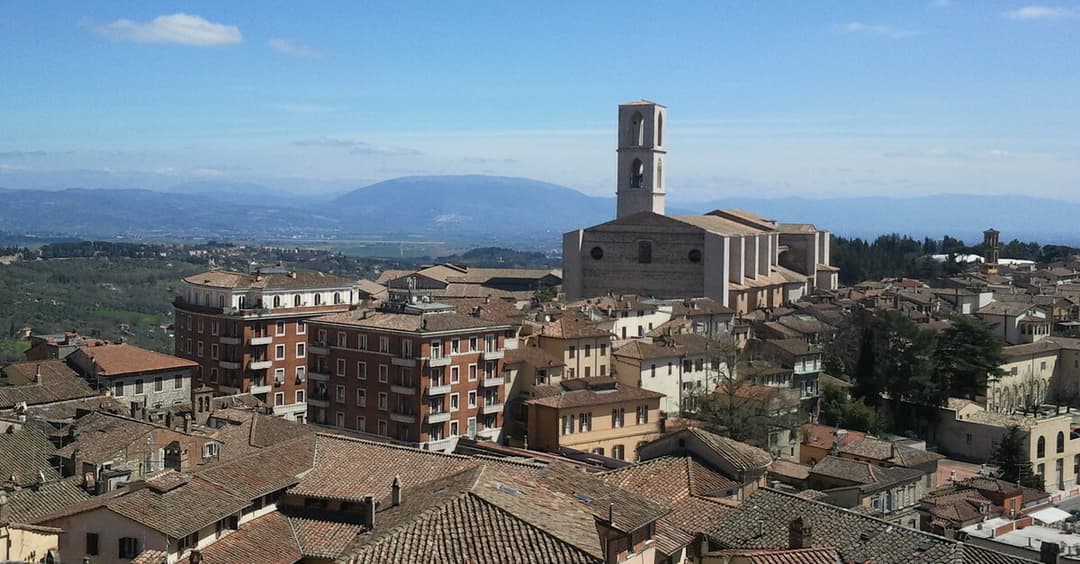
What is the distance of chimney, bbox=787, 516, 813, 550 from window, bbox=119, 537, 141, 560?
10.9 meters

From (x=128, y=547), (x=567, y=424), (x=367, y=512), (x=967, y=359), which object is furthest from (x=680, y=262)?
(x=128, y=547)

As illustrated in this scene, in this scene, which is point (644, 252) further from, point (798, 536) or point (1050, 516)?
point (798, 536)

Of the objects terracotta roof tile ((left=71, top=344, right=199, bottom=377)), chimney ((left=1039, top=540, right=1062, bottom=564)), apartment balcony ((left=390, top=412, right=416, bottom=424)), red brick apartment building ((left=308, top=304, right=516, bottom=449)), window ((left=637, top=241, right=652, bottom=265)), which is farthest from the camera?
window ((left=637, top=241, right=652, bottom=265))

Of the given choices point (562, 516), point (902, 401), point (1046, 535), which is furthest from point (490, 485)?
point (902, 401)

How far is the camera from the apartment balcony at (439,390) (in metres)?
37.3

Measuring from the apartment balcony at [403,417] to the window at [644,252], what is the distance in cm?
3486

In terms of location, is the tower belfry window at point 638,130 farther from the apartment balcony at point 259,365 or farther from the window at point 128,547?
the window at point 128,547

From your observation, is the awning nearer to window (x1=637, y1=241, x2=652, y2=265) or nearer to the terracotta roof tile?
the terracotta roof tile

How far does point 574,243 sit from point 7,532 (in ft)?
185

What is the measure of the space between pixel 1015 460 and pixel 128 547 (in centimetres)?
3525

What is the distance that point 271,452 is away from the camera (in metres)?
22.1

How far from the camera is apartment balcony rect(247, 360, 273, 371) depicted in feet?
154

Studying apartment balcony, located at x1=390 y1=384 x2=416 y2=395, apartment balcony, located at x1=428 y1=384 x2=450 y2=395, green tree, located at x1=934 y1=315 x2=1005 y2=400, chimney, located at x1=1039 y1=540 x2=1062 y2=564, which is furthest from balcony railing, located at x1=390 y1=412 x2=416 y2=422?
green tree, located at x1=934 y1=315 x2=1005 y2=400

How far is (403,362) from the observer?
37531 mm
